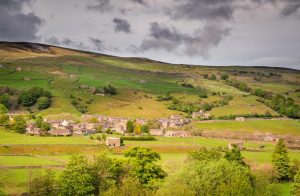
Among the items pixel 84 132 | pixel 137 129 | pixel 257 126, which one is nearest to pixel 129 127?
pixel 137 129

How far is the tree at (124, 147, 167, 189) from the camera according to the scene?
241 feet

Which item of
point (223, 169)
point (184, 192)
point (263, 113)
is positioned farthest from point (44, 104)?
point (184, 192)

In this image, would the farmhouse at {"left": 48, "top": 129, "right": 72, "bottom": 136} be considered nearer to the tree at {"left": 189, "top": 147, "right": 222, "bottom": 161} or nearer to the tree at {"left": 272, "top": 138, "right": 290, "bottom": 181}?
the tree at {"left": 189, "top": 147, "right": 222, "bottom": 161}

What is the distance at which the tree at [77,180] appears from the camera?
6334cm

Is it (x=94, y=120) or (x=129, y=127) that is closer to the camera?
(x=129, y=127)

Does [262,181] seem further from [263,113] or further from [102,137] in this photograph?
[263,113]

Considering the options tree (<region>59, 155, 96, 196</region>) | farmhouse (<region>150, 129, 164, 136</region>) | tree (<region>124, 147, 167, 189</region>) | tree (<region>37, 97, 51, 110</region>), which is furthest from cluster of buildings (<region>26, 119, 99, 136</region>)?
tree (<region>59, 155, 96, 196</region>)

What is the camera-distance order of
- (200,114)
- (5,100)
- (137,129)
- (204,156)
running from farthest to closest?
(200,114)
(5,100)
(137,129)
(204,156)

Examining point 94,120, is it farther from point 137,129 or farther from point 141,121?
point 137,129

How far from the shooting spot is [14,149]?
9906 centimetres

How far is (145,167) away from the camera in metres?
74.2

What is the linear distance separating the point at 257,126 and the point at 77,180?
4410 inches

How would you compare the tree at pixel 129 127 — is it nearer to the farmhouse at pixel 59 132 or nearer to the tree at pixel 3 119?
the farmhouse at pixel 59 132

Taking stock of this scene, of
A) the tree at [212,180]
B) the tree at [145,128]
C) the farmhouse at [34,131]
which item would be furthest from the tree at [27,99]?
the tree at [212,180]
